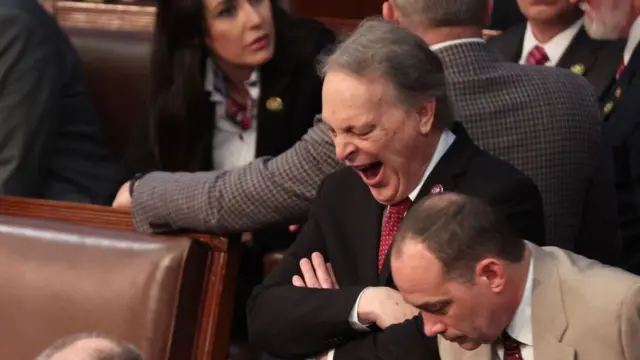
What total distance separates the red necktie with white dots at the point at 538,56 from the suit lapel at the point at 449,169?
41.0 inches

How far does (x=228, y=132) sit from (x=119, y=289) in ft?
2.01

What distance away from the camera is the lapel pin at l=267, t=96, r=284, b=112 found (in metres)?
2.49

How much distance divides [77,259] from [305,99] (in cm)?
70

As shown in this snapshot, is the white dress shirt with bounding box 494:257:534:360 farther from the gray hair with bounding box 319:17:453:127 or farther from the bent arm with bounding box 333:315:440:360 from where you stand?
the gray hair with bounding box 319:17:453:127

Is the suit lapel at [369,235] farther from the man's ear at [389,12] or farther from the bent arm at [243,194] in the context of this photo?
the man's ear at [389,12]

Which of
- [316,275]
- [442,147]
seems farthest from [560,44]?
[316,275]

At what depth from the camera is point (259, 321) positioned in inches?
75.3

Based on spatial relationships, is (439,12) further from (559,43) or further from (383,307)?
(559,43)

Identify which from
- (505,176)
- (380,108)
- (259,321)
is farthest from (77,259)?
(505,176)

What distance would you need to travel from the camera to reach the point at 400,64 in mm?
1765

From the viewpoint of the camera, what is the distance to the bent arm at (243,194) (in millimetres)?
2010

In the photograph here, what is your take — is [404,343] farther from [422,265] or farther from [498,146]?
[498,146]

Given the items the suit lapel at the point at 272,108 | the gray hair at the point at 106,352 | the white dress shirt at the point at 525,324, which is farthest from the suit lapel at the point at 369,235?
the suit lapel at the point at 272,108

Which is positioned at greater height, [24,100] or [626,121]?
[626,121]
